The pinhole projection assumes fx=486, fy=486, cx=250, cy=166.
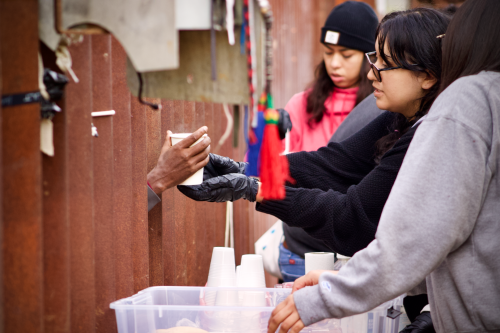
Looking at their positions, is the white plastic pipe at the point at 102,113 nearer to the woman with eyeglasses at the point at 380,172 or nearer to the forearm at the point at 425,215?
the woman with eyeglasses at the point at 380,172

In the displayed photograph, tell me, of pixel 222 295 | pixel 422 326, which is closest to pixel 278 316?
pixel 222 295

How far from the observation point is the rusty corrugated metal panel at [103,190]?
146cm

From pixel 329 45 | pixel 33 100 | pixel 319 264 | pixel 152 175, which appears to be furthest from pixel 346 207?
pixel 329 45

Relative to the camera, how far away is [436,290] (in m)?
1.31

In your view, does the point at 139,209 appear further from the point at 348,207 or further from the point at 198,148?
the point at 348,207

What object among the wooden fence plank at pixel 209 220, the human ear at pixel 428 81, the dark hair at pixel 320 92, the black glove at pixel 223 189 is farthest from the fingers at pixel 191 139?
the dark hair at pixel 320 92

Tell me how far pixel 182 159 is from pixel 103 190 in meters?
0.36

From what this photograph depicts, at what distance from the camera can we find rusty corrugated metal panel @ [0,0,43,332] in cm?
99

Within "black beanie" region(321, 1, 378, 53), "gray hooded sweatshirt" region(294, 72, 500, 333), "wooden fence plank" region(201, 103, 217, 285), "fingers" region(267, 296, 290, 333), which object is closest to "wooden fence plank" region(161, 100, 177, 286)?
"wooden fence plank" region(201, 103, 217, 285)

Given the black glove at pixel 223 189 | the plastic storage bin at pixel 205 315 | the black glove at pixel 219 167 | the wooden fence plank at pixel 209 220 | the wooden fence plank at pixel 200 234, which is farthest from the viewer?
the wooden fence plank at pixel 209 220

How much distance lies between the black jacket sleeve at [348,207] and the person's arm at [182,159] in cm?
29

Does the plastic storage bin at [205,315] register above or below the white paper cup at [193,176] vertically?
below

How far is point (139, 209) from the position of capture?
180 centimetres

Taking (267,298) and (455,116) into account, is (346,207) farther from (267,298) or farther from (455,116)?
(455,116)
